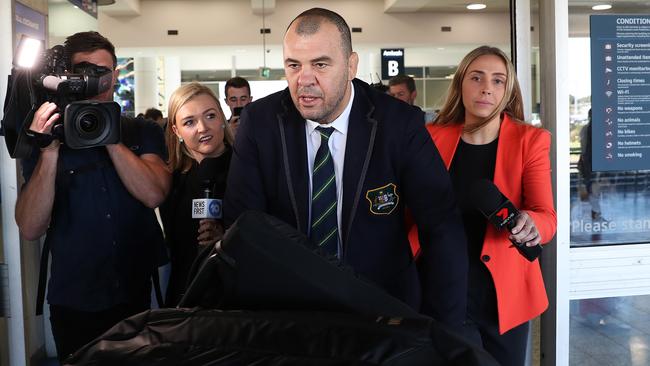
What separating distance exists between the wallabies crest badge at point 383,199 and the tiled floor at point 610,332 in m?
1.69

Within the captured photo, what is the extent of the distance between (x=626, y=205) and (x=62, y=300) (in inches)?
96.6

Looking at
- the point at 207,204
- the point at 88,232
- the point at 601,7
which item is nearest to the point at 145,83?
the point at 601,7

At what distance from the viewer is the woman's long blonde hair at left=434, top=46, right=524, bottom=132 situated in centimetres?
245

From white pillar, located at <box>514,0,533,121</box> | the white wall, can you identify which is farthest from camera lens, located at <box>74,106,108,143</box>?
the white wall

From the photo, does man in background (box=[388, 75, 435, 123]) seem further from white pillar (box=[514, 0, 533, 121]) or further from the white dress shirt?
the white dress shirt

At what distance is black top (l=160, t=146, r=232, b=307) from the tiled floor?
1.85 meters

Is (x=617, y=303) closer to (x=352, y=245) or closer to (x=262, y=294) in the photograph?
(x=352, y=245)

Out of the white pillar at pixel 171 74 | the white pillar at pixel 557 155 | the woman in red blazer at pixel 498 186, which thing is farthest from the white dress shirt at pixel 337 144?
the white pillar at pixel 171 74

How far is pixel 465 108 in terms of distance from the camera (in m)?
2.53

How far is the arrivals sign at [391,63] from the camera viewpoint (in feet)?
44.6

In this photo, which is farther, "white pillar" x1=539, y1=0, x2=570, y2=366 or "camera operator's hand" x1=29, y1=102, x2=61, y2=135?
"white pillar" x1=539, y1=0, x2=570, y2=366

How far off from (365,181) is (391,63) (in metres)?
12.1

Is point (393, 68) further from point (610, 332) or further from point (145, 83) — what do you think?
point (610, 332)

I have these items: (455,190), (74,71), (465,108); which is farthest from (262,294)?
(465,108)
